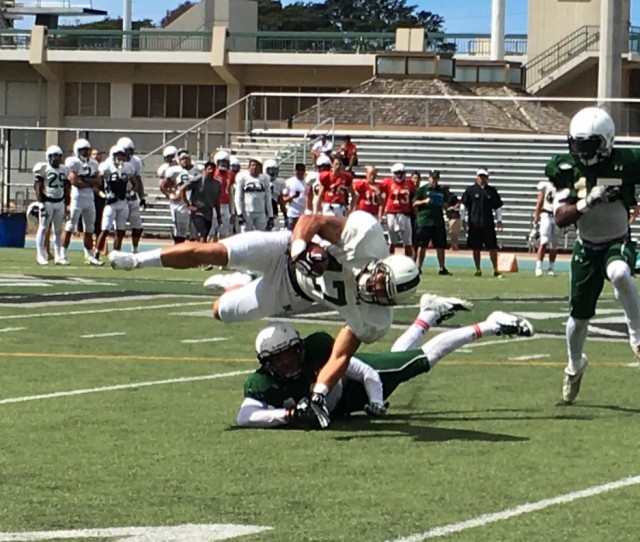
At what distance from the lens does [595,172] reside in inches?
376

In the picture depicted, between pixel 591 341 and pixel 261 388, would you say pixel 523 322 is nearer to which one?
pixel 261 388

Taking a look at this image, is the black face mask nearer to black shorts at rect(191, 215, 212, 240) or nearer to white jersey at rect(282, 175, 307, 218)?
black shorts at rect(191, 215, 212, 240)

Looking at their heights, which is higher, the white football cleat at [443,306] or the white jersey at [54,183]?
the white jersey at [54,183]


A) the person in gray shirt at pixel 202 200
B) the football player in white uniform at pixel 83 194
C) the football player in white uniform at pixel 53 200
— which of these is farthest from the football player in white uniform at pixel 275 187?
the football player in white uniform at pixel 53 200

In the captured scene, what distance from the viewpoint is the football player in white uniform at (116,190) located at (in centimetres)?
2391

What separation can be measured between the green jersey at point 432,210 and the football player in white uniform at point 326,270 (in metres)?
15.8

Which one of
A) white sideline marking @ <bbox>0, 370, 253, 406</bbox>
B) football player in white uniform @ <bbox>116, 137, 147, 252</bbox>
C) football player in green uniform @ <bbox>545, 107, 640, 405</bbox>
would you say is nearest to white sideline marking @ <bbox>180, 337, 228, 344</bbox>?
white sideline marking @ <bbox>0, 370, 253, 406</bbox>

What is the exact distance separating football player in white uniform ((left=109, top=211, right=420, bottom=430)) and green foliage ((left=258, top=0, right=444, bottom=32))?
89424mm

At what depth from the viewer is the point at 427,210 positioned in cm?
2481

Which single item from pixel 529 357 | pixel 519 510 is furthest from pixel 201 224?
pixel 519 510

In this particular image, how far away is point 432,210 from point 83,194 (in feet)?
17.5

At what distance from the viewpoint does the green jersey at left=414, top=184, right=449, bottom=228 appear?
24.7 meters

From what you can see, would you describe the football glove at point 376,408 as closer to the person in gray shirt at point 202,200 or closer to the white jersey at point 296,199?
the person in gray shirt at point 202,200

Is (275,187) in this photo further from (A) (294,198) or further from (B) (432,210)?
(B) (432,210)
